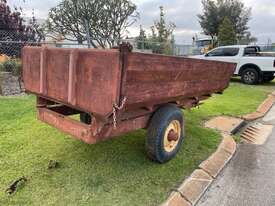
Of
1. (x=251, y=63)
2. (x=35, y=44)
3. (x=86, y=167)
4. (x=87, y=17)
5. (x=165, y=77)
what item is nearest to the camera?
(x=165, y=77)

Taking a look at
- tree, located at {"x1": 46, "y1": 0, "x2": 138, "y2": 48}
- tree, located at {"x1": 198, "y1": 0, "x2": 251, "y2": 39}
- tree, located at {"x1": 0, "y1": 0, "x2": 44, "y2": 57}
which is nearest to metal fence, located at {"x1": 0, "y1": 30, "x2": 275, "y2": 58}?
tree, located at {"x1": 0, "y1": 0, "x2": 44, "y2": 57}

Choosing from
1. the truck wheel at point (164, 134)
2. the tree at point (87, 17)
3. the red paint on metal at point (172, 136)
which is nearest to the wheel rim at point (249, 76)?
the tree at point (87, 17)

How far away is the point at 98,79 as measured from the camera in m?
2.97

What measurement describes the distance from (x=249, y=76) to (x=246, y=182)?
10784 millimetres

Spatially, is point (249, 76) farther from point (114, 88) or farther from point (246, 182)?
point (114, 88)

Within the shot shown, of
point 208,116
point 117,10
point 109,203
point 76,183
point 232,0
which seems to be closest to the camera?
point 109,203

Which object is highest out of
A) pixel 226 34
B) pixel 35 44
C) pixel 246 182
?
pixel 226 34

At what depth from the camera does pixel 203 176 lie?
3977mm

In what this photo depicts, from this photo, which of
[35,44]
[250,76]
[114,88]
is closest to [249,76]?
[250,76]

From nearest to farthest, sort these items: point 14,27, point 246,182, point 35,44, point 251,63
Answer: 1. point 246,182
2. point 35,44
3. point 14,27
4. point 251,63

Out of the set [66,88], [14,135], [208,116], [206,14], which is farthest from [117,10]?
[206,14]

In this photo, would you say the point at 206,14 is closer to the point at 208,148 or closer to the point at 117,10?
the point at 117,10

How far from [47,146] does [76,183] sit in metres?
1.18

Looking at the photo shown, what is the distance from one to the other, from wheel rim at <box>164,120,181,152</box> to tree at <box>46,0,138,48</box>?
540 inches
